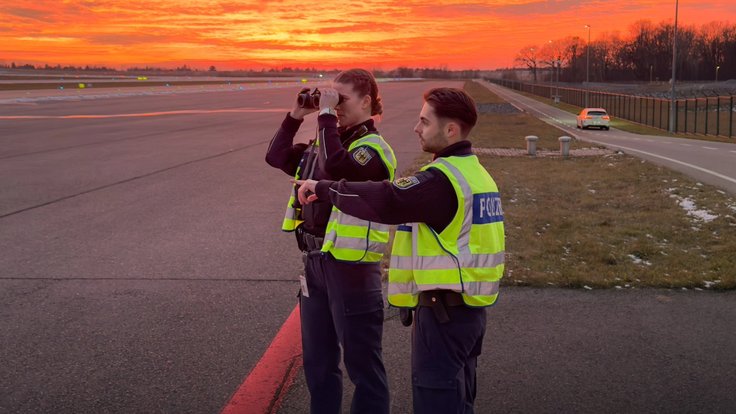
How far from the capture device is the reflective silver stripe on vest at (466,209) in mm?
2795

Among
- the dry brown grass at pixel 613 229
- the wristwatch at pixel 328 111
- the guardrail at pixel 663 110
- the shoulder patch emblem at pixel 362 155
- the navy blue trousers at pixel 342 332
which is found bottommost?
the guardrail at pixel 663 110

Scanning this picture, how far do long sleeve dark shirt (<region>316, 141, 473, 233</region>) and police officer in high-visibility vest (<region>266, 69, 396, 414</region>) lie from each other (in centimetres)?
34

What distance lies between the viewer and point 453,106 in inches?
113

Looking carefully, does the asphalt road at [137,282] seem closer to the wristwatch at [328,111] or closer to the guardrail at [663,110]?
the wristwatch at [328,111]

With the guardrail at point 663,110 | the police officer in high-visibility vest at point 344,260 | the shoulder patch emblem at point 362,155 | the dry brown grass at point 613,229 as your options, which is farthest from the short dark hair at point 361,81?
the guardrail at point 663,110

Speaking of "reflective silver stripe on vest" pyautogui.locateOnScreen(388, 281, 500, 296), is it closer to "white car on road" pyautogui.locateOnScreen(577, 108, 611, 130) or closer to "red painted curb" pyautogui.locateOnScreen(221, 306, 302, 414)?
"red painted curb" pyautogui.locateOnScreen(221, 306, 302, 414)

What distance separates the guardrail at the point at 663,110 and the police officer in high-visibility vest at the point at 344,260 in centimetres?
3658

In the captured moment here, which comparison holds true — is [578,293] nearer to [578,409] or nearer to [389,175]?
[578,409]

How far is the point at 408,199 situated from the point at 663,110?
209ft

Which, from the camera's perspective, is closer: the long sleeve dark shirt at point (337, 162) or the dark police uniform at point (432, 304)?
the dark police uniform at point (432, 304)

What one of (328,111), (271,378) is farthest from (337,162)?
(271,378)

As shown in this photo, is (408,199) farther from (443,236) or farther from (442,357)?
(442,357)

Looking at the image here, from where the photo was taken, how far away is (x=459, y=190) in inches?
110

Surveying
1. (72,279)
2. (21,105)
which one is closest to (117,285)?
(72,279)
